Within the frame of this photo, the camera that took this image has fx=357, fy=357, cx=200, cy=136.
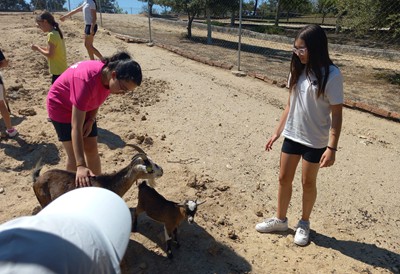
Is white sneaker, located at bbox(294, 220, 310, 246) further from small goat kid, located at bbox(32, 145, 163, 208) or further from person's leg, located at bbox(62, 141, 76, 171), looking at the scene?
person's leg, located at bbox(62, 141, 76, 171)

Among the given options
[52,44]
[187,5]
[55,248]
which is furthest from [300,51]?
[187,5]

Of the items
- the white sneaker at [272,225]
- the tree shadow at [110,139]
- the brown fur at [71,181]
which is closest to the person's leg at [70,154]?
the brown fur at [71,181]

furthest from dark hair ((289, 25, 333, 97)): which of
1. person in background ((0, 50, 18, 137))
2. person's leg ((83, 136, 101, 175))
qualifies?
person in background ((0, 50, 18, 137))

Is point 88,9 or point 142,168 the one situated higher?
point 88,9

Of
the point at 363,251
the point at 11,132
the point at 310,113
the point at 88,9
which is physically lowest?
the point at 363,251

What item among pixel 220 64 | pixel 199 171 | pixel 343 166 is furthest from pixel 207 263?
pixel 220 64

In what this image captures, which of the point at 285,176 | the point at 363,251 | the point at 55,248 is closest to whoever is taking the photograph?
the point at 55,248

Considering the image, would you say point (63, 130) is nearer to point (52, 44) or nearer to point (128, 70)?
point (128, 70)

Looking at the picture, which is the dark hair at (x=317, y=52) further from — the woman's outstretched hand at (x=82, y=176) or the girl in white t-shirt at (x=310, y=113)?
the woman's outstretched hand at (x=82, y=176)

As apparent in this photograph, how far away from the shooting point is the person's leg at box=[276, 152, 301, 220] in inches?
125

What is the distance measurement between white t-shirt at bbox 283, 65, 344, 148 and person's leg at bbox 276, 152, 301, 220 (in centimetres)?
20

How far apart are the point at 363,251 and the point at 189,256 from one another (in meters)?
1.66

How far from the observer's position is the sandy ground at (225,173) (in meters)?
3.28

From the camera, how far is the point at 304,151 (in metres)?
3.07
